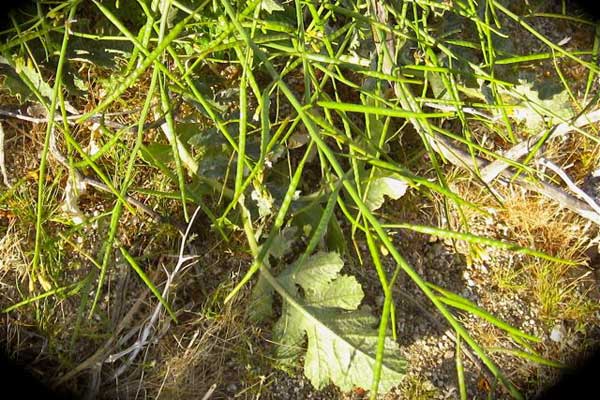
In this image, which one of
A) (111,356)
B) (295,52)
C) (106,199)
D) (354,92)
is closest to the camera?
(295,52)

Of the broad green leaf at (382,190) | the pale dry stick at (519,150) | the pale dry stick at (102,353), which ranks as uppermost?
the pale dry stick at (519,150)

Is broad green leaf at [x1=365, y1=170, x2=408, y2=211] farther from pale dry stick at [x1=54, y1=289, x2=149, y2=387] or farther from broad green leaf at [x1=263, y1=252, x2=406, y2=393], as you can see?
pale dry stick at [x1=54, y1=289, x2=149, y2=387]

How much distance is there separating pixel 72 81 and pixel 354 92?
0.57 m

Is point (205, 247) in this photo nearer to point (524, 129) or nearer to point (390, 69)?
point (390, 69)

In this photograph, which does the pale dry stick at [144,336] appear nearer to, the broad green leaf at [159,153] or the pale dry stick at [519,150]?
the broad green leaf at [159,153]

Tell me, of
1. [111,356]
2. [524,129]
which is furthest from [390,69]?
[111,356]

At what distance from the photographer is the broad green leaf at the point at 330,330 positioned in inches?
44.0

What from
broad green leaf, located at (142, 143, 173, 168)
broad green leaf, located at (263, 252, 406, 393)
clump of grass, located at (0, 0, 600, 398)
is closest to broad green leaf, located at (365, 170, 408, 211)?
clump of grass, located at (0, 0, 600, 398)

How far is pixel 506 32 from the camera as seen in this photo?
1.43 meters

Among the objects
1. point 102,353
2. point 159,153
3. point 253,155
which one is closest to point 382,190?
point 253,155

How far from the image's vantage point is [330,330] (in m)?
1.13

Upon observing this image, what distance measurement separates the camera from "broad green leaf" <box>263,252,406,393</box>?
1117 millimetres

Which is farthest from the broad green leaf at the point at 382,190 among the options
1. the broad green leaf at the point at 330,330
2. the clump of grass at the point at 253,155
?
the broad green leaf at the point at 330,330

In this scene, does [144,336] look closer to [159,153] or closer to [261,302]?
[261,302]
